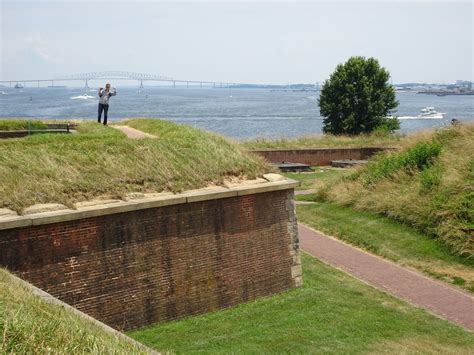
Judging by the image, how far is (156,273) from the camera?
10094 mm

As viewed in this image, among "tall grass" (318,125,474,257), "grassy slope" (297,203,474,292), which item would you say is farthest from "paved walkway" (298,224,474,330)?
"tall grass" (318,125,474,257)

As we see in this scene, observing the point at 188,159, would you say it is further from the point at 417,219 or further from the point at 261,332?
the point at 417,219

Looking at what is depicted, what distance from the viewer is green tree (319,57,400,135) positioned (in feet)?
135

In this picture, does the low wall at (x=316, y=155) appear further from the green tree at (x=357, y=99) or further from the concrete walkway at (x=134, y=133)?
the concrete walkway at (x=134, y=133)

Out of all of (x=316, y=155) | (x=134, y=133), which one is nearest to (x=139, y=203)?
(x=134, y=133)

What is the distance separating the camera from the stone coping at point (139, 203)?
8742 mm

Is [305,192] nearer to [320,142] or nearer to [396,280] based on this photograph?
[396,280]

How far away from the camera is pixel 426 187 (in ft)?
54.5

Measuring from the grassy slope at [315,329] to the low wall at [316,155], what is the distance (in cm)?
1827

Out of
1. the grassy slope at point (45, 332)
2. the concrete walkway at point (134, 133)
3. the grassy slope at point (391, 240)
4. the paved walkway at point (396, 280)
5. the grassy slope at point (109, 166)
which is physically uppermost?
the concrete walkway at point (134, 133)

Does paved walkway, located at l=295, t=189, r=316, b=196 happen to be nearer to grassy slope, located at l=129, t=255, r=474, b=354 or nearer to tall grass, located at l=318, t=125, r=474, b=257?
tall grass, located at l=318, t=125, r=474, b=257

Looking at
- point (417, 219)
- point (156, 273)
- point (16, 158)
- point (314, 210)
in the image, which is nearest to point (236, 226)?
point (156, 273)

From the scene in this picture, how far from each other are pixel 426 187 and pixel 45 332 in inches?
534

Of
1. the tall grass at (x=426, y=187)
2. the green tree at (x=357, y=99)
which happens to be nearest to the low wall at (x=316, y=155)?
the tall grass at (x=426, y=187)
